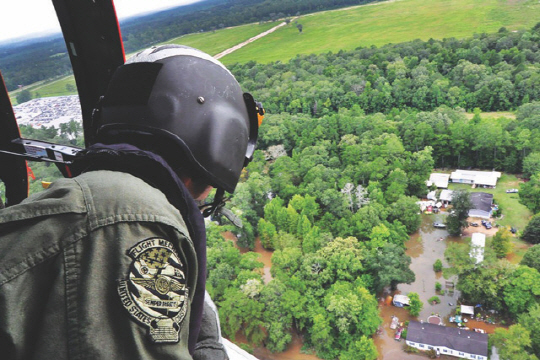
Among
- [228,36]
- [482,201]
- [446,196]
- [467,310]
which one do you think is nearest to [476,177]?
[446,196]

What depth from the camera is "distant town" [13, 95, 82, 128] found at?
248cm

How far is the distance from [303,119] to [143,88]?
50.6ft

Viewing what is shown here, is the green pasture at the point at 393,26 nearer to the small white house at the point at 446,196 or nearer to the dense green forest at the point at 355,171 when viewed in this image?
the dense green forest at the point at 355,171

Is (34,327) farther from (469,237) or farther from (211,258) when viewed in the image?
(469,237)

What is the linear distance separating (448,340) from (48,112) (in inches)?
273

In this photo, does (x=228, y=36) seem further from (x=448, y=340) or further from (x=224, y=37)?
(x=448, y=340)

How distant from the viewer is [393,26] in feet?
103

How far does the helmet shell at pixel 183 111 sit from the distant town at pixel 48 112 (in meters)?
1.64

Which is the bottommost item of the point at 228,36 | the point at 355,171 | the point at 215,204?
the point at 355,171

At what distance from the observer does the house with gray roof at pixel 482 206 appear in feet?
35.1

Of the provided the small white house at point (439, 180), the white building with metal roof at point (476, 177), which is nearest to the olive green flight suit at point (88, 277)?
the small white house at point (439, 180)

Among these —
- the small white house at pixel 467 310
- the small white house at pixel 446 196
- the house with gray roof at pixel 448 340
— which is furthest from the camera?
the small white house at pixel 446 196

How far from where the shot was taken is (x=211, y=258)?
8.37 meters

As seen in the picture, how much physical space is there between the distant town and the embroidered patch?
2.12 m
